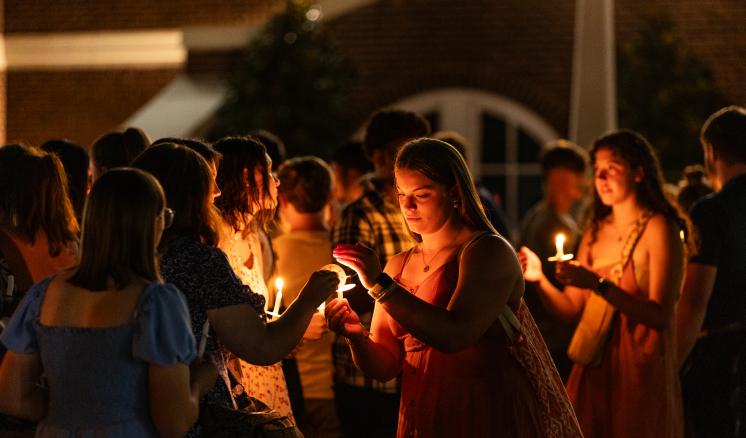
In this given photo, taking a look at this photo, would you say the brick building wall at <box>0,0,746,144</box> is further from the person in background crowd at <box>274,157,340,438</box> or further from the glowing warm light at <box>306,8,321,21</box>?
the person in background crowd at <box>274,157,340,438</box>

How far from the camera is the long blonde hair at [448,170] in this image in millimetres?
3775

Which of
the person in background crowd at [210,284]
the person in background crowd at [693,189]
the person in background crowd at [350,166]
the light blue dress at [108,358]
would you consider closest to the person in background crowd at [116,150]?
the person in background crowd at [350,166]

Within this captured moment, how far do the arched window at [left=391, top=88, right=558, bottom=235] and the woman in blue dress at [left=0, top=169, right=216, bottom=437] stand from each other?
34.2ft

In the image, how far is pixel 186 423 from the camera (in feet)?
10.5

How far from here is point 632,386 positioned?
17.0 feet

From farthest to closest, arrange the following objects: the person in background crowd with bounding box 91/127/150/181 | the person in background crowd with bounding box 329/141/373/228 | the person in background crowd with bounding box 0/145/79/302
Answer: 1. the person in background crowd with bounding box 329/141/373/228
2. the person in background crowd with bounding box 91/127/150/181
3. the person in background crowd with bounding box 0/145/79/302

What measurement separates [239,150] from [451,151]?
1.09m

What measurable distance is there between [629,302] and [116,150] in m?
2.85

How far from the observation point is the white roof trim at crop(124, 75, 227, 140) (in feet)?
41.4

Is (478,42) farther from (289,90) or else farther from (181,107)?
(181,107)

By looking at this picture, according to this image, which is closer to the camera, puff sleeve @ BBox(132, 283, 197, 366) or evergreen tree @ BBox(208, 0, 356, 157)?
puff sleeve @ BBox(132, 283, 197, 366)

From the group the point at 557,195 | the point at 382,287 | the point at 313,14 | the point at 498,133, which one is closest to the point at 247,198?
the point at 382,287

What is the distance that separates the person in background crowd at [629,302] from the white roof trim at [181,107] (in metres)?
7.69

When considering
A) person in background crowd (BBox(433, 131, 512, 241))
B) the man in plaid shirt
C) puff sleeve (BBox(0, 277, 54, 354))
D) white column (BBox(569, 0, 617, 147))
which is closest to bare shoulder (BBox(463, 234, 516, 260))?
person in background crowd (BBox(433, 131, 512, 241))
